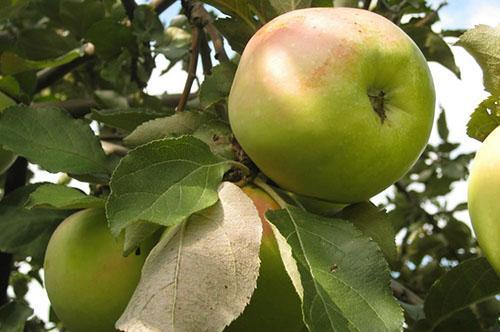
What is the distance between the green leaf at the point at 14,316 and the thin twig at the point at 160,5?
2.34 ft

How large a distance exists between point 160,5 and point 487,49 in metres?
0.97

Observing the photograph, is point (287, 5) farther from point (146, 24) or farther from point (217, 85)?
point (146, 24)

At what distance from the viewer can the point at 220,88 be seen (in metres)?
1.08

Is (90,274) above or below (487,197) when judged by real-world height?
below

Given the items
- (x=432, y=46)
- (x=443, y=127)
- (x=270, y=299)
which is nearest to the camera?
(x=270, y=299)

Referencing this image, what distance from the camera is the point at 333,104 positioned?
0.86m

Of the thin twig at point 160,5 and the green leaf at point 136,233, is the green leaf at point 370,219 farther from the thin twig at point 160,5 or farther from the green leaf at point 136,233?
the thin twig at point 160,5

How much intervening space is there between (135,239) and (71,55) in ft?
2.19

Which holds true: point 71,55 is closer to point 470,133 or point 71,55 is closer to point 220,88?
point 220,88

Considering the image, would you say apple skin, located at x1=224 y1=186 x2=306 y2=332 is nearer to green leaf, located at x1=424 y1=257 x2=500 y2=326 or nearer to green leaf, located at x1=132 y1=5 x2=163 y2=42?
green leaf, located at x1=424 y1=257 x2=500 y2=326

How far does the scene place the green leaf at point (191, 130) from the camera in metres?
1.03

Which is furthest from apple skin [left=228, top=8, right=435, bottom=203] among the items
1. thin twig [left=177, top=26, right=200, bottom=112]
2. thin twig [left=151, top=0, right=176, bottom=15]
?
thin twig [left=151, top=0, right=176, bottom=15]

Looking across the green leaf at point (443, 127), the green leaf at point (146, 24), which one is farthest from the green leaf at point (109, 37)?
the green leaf at point (443, 127)

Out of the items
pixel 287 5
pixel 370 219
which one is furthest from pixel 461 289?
pixel 287 5
